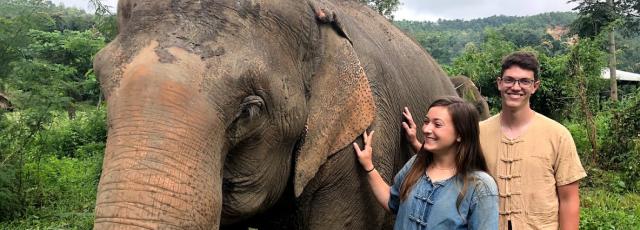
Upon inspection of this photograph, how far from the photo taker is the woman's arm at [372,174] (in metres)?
2.94

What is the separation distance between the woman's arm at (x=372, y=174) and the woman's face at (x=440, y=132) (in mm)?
331

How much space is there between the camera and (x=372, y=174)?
297 cm

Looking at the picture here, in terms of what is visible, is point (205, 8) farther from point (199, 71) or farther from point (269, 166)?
point (269, 166)

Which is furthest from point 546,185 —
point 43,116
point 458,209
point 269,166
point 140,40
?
point 43,116

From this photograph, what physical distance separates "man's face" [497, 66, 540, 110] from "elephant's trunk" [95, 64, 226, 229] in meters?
1.34

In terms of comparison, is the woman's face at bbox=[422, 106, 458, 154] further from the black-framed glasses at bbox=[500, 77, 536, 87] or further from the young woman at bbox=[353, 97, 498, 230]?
the black-framed glasses at bbox=[500, 77, 536, 87]

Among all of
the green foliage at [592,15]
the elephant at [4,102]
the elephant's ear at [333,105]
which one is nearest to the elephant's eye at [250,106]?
the elephant's ear at [333,105]

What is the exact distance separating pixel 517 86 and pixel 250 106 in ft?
3.93

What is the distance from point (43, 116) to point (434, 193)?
6256 mm

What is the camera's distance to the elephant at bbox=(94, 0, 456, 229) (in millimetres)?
1899

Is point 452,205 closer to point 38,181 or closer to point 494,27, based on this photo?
point 38,181

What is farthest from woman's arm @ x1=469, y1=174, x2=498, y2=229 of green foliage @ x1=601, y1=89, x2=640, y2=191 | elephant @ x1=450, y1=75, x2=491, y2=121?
green foliage @ x1=601, y1=89, x2=640, y2=191

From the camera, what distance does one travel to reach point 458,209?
8.61ft

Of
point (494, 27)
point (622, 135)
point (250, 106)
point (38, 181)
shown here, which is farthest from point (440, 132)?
point (494, 27)
